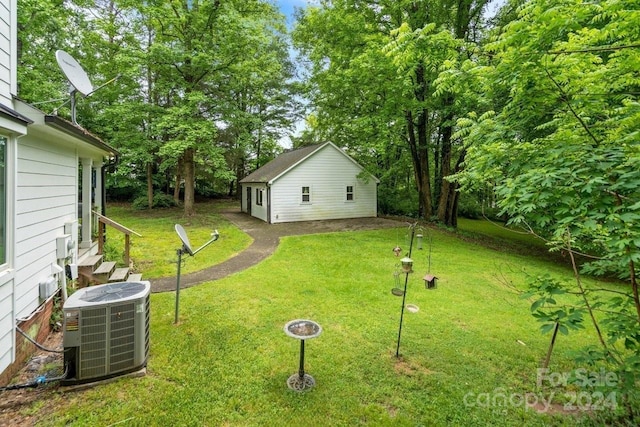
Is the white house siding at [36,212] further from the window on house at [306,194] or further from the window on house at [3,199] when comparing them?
the window on house at [306,194]

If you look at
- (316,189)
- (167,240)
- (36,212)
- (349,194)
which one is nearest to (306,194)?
(316,189)

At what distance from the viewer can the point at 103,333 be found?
309cm

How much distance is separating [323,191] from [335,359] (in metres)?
13.0

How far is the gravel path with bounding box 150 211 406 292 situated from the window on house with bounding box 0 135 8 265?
336 cm

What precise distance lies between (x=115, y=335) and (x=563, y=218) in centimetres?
441

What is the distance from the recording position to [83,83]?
5273 mm

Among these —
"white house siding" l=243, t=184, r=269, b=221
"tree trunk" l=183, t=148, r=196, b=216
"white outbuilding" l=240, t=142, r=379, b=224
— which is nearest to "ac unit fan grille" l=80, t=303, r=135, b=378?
"white outbuilding" l=240, t=142, r=379, b=224

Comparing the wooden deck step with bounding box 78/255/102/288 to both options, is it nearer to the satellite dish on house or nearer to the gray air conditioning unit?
the satellite dish on house

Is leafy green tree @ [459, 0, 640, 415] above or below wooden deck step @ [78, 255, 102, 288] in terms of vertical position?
above

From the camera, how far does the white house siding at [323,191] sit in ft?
50.4

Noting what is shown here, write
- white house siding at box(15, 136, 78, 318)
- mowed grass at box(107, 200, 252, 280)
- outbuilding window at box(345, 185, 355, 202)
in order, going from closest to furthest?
white house siding at box(15, 136, 78, 318)
mowed grass at box(107, 200, 252, 280)
outbuilding window at box(345, 185, 355, 202)

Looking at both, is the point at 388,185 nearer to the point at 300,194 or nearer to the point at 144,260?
the point at 300,194

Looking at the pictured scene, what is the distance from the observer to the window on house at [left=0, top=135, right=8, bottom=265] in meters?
2.96

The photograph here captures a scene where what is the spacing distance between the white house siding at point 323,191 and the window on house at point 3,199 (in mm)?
12039
